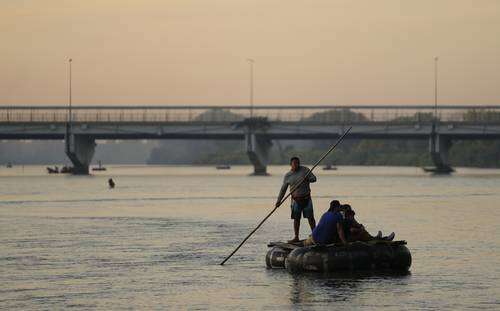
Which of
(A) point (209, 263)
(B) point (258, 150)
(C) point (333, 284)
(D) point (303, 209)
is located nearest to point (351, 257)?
(C) point (333, 284)

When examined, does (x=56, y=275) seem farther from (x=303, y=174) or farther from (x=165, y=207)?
(x=165, y=207)

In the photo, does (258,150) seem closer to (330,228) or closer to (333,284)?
(330,228)

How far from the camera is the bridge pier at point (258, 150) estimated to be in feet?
490

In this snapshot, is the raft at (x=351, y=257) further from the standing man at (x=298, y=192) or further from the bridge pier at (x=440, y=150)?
the bridge pier at (x=440, y=150)

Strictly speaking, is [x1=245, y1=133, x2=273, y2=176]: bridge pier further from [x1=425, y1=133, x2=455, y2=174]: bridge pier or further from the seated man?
the seated man

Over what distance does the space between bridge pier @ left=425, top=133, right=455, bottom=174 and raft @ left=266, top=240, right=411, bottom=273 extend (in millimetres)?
116818

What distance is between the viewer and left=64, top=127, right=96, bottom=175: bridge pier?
149250 mm

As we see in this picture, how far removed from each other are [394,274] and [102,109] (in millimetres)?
124758

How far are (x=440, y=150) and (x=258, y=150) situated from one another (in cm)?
2194

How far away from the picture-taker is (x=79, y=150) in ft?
500

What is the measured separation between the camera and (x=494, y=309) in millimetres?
22781

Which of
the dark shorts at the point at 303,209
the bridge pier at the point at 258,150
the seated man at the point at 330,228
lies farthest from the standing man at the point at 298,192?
the bridge pier at the point at 258,150

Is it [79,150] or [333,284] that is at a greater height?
[333,284]

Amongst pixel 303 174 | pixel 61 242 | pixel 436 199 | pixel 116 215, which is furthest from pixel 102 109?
pixel 303 174
